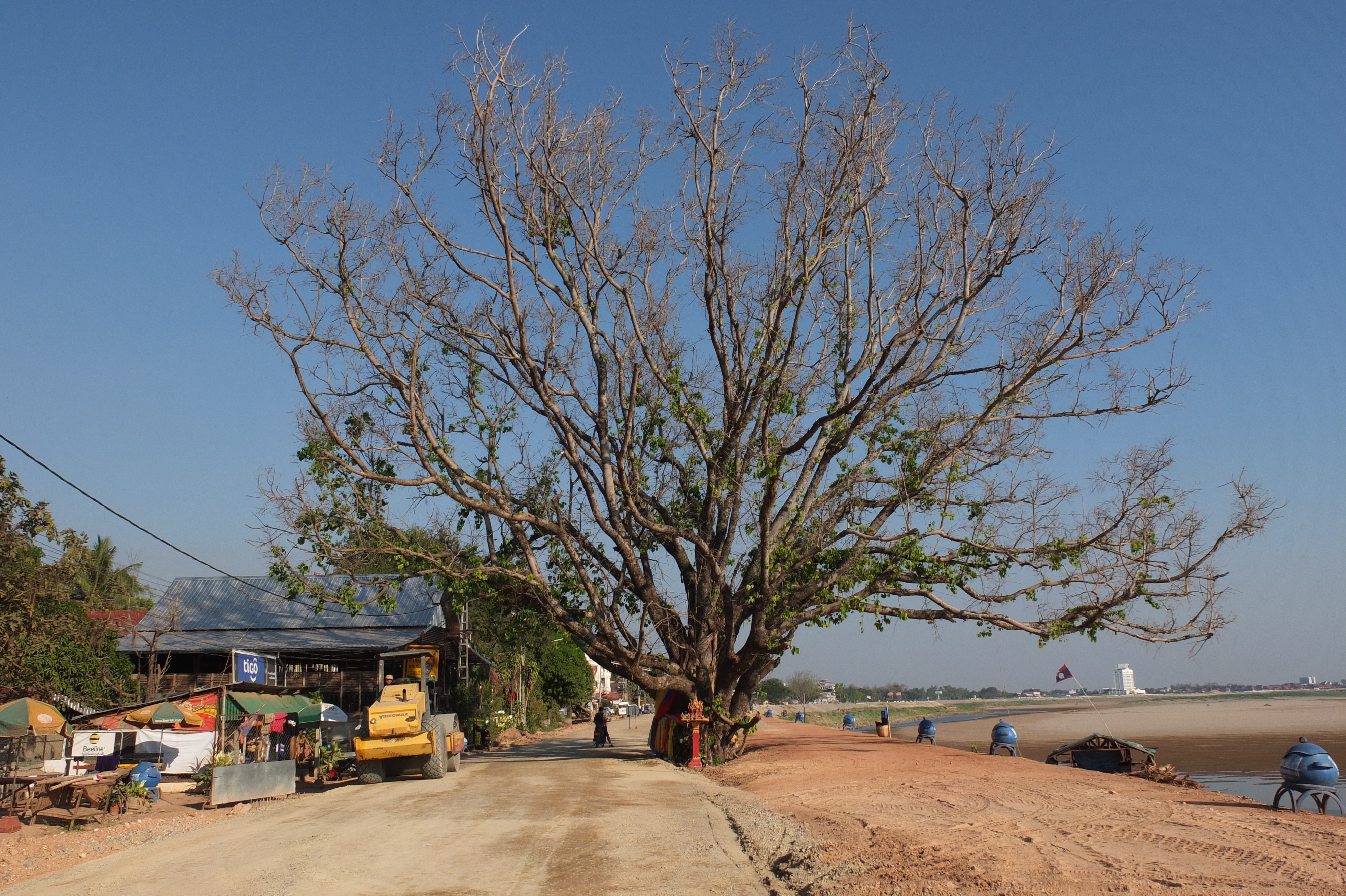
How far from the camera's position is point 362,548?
19.2 meters

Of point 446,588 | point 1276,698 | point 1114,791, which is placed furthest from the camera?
point 1276,698

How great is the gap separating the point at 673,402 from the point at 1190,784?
11.9 meters

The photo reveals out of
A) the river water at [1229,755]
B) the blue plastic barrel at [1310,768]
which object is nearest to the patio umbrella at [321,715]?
the blue plastic barrel at [1310,768]

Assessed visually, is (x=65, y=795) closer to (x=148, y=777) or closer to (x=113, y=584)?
(x=148, y=777)

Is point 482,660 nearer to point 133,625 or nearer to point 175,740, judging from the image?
point 133,625

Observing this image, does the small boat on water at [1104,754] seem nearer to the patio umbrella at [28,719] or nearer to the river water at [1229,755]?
the river water at [1229,755]

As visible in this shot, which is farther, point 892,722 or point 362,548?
point 892,722

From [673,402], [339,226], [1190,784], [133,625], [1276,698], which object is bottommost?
[1276,698]

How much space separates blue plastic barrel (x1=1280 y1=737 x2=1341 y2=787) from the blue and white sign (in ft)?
53.2

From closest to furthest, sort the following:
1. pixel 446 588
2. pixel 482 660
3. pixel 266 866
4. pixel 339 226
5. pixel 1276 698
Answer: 1. pixel 266 866
2. pixel 339 226
3. pixel 446 588
4. pixel 482 660
5. pixel 1276 698

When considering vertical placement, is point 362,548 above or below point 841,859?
above

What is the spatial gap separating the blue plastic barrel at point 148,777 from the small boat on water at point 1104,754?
56.9ft

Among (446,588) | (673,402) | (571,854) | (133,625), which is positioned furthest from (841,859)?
(133,625)

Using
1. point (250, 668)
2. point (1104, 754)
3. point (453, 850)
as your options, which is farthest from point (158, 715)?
point (1104, 754)
